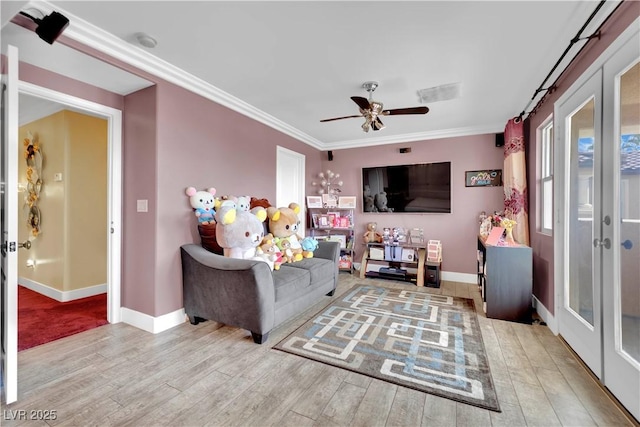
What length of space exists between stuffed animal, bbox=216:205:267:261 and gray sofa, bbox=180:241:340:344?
0.15m

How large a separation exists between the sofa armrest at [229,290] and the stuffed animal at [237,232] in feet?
0.61

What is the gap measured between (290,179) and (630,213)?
394 centimetres

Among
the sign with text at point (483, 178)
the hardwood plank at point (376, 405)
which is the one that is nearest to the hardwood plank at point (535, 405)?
the hardwood plank at point (376, 405)

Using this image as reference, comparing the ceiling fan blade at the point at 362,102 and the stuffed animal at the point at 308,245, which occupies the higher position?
the ceiling fan blade at the point at 362,102

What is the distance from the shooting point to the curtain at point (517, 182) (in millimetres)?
3326

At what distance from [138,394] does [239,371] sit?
1.97 feet

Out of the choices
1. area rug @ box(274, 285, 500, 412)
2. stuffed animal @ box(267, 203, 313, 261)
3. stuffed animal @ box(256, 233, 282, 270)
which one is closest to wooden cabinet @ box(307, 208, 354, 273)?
area rug @ box(274, 285, 500, 412)

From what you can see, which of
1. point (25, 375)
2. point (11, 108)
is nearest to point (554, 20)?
point (11, 108)

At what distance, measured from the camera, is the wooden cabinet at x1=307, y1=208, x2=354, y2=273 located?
4844 millimetres

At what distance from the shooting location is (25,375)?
182cm

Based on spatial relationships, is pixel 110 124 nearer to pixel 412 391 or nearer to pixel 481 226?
pixel 412 391

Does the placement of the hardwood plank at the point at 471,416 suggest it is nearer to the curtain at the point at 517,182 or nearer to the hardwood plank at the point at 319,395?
the hardwood plank at the point at 319,395

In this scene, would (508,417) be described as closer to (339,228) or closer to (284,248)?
(284,248)

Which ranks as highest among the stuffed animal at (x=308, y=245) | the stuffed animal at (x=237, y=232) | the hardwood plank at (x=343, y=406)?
the stuffed animal at (x=237, y=232)
